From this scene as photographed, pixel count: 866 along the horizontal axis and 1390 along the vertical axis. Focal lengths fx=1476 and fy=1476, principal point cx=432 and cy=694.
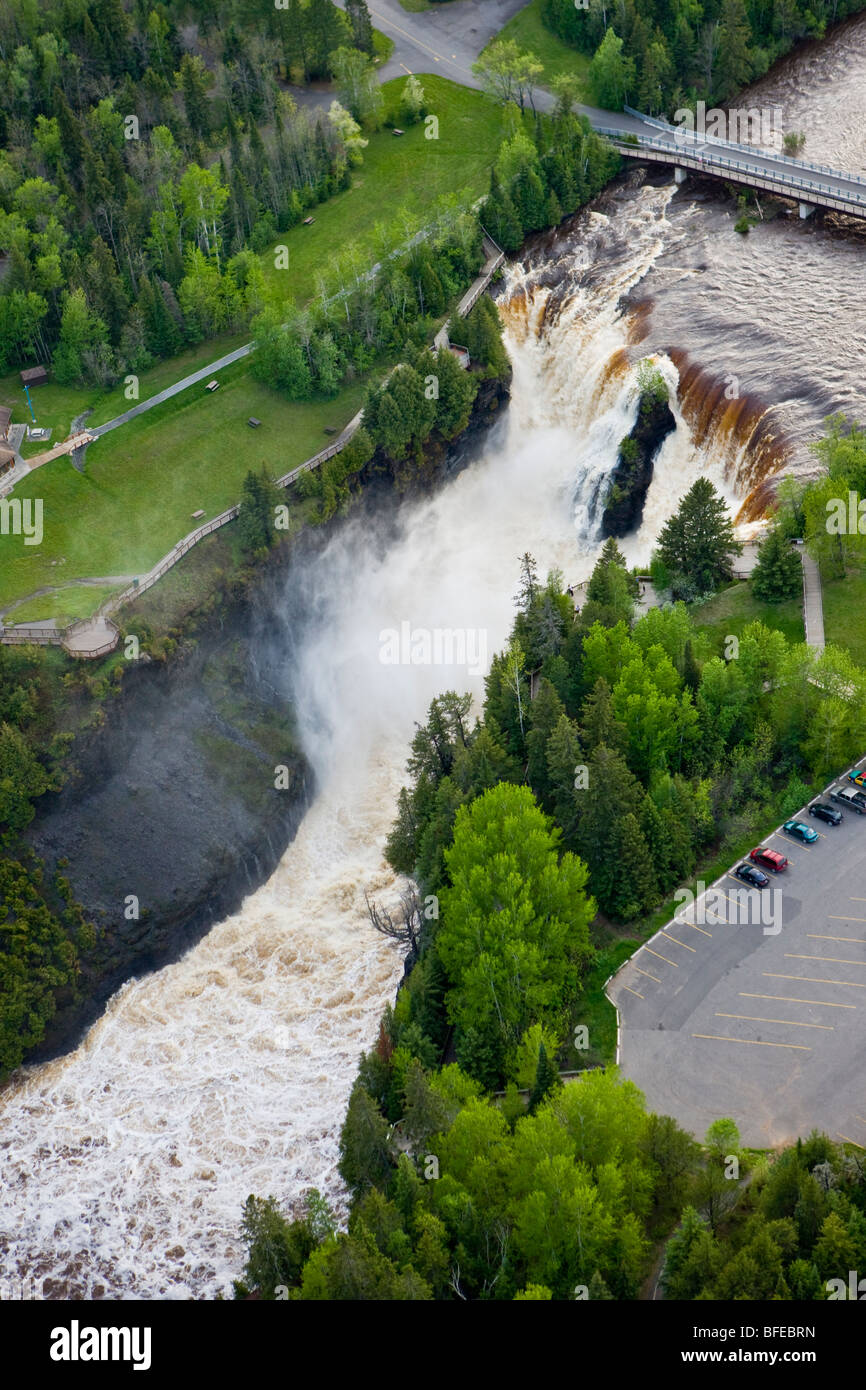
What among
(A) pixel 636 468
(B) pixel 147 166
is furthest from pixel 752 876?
(B) pixel 147 166

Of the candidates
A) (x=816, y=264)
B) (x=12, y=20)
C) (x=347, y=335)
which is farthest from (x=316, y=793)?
(x=12, y=20)

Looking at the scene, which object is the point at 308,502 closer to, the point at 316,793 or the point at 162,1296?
the point at 316,793

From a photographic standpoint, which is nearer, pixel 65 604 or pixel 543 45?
pixel 65 604

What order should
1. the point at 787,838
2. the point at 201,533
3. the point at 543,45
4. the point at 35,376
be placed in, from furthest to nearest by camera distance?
the point at 543,45 < the point at 35,376 < the point at 201,533 < the point at 787,838

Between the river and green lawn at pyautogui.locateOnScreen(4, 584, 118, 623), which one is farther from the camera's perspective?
green lawn at pyautogui.locateOnScreen(4, 584, 118, 623)

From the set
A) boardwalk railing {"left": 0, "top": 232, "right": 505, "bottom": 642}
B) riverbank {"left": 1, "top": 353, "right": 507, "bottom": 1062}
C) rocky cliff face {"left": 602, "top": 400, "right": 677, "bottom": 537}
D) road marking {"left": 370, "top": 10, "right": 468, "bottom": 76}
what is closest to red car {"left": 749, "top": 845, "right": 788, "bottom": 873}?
riverbank {"left": 1, "top": 353, "right": 507, "bottom": 1062}

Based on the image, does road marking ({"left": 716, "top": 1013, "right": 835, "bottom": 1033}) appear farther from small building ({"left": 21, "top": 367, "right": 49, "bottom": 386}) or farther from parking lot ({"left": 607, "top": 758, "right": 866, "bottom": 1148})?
small building ({"left": 21, "top": 367, "right": 49, "bottom": 386})

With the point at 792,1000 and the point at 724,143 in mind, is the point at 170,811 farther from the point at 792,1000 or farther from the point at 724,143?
the point at 724,143
